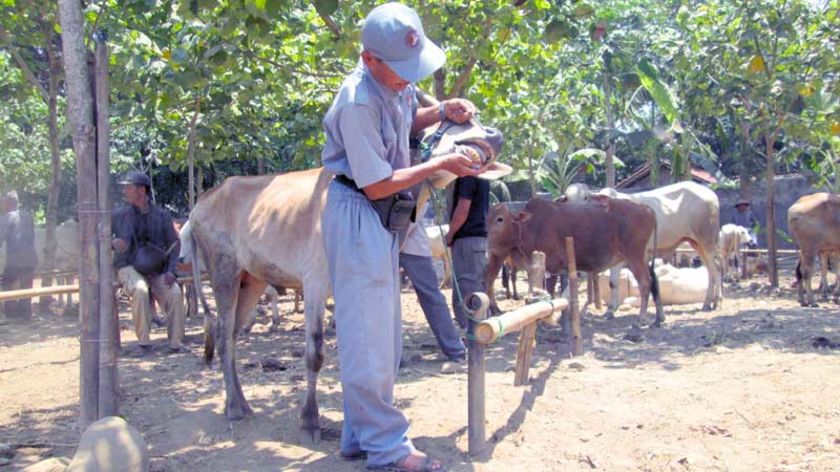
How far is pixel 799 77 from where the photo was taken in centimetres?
1118

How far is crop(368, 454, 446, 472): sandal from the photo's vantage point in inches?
143

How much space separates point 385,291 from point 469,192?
11.3 feet

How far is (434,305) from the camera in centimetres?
683

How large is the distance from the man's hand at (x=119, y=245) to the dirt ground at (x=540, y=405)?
3.74ft

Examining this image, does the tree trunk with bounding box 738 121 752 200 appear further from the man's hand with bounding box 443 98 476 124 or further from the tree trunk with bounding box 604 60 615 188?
the man's hand with bounding box 443 98 476 124

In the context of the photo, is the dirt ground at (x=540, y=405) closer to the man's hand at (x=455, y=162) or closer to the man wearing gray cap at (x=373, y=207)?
the man wearing gray cap at (x=373, y=207)

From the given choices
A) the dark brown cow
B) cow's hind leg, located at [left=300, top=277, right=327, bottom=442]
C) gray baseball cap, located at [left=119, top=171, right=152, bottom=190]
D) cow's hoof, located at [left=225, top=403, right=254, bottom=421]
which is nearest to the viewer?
cow's hind leg, located at [left=300, top=277, right=327, bottom=442]


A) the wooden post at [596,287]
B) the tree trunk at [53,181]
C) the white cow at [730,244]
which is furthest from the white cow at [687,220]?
the tree trunk at [53,181]

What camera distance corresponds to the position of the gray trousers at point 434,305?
264 inches

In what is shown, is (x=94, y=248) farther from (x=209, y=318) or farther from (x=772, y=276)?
(x=772, y=276)

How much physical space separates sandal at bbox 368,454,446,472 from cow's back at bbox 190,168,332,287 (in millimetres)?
1251

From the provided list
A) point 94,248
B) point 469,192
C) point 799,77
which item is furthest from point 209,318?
point 799,77

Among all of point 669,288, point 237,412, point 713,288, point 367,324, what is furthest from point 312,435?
point 669,288

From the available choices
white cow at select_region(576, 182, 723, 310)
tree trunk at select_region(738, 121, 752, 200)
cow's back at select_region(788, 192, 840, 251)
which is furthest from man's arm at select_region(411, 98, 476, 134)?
tree trunk at select_region(738, 121, 752, 200)
